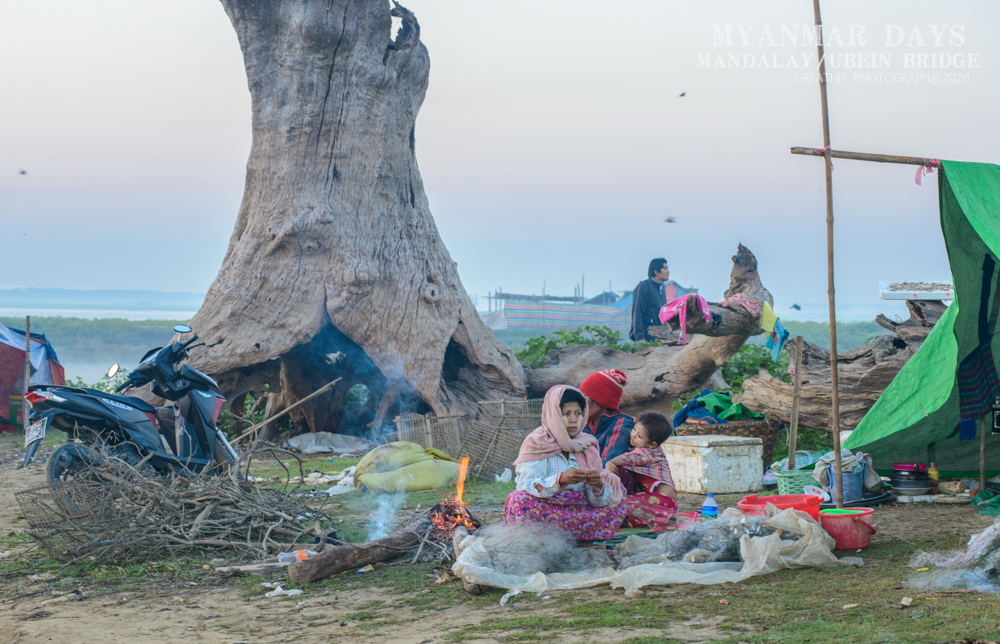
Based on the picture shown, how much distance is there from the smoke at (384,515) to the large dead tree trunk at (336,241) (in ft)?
10.1

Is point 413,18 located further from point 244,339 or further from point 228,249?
point 244,339

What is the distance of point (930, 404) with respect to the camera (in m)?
6.00

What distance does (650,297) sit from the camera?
36.4ft

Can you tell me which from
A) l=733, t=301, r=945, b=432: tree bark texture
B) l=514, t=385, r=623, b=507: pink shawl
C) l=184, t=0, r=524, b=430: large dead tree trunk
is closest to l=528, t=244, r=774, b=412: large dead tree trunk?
l=733, t=301, r=945, b=432: tree bark texture

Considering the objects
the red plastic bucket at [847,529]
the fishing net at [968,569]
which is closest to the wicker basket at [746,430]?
the red plastic bucket at [847,529]

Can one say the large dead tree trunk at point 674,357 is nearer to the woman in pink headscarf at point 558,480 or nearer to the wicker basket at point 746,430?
the wicker basket at point 746,430

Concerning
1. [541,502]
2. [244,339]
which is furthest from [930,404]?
[244,339]

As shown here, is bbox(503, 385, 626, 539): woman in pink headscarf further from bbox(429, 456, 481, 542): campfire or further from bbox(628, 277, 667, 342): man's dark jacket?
bbox(628, 277, 667, 342): man's dark jacket

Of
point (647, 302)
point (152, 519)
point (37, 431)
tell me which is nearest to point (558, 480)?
point (152, 519)

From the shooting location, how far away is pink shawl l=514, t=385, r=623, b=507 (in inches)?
175

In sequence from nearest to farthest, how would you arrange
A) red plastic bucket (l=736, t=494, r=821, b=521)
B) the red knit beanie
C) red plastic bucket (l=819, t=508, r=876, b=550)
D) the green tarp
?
red plastic bucket (l=819, t=508, r=876, b=550) → red plastic bucket (l=736, t=494, r=821, b=521) → the green tarp → the red knit beanie

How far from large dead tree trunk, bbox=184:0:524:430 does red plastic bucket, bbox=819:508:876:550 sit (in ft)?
19.6

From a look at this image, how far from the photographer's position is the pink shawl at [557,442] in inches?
175

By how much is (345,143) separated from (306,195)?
2.81 ft
